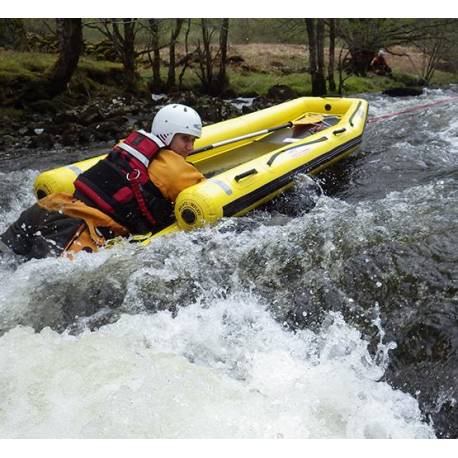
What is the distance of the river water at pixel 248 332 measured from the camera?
6.99 feet

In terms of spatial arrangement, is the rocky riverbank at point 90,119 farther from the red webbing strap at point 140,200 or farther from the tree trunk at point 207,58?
the red webbing strap at point 140,200

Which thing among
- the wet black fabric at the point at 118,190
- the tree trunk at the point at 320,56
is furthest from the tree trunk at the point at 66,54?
the wet black fabric at the point at 118,190

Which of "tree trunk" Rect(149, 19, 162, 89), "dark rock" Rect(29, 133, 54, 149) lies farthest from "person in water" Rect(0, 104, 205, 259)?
"tree trunk" Rect(149, 19, 162, 89)

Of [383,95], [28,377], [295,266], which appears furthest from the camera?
[383,95]

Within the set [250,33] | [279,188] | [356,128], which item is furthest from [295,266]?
[250,33]

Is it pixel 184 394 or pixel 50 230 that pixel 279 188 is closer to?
pixel 50 230

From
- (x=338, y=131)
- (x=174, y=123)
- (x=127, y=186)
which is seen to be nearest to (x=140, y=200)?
(x=127, y=186)

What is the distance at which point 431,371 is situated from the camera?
2.44 m

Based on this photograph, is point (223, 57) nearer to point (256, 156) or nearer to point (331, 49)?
point (331, 49)

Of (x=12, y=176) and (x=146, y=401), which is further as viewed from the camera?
(x=12, y=176)

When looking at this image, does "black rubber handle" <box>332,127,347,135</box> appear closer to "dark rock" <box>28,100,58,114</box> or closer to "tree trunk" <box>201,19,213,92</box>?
"dark rock" <box>28,100,58,114</box>

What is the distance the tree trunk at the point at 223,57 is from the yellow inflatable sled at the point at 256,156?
5083 mm

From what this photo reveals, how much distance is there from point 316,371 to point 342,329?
0.39 m

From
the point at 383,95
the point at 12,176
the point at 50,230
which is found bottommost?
the point at 383,95
